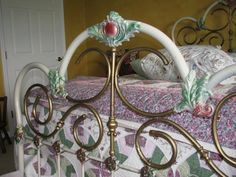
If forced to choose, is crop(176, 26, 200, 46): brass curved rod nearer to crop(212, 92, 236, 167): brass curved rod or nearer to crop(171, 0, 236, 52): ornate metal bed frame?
crop(171, 0, 236, 52): ornate metal bed frame

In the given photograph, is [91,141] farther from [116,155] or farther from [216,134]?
[216,134]

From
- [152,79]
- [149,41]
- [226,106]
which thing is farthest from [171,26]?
[226,106]

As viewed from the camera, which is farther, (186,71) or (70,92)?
(70,92)

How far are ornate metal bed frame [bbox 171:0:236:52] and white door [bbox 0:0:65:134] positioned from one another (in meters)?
1.65

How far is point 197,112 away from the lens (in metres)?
0.76

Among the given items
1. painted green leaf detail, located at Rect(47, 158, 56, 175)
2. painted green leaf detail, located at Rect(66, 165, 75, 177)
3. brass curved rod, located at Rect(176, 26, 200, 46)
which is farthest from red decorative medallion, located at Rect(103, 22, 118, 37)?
brass curved rod, located at Rect(176, 26, 200, 46)

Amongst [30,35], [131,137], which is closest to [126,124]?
[131,137]

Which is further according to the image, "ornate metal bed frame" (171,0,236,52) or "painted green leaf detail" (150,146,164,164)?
"ornate metal bed frame" (171,0,236,52)

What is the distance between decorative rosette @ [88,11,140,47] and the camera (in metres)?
0.84

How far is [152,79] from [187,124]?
87 cm

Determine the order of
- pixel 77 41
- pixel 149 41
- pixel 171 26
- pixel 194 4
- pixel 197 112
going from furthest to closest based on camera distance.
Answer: pixel 149 41, pixel 171 26, pixel 194 4, pixel 77 41, pixel 197 112

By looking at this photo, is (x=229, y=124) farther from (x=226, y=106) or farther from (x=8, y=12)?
(x=8, y=12)

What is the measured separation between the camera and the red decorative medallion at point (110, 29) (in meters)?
0.86

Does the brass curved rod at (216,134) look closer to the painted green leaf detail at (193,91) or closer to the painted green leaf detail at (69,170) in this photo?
the painted green leaf detail at (193,91)
